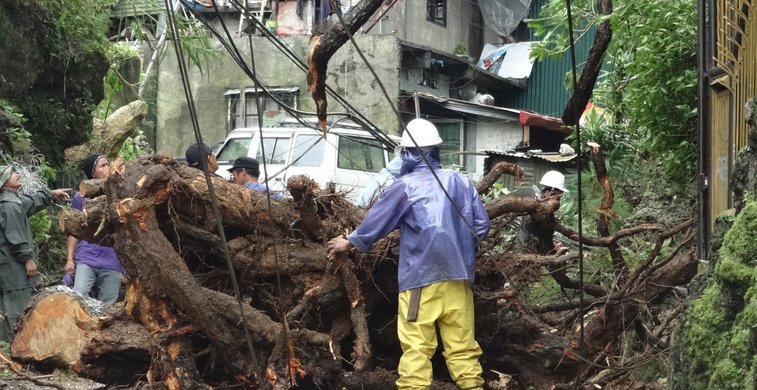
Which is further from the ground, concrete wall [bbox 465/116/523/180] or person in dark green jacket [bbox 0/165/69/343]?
concrete wall [bbox 465/116/523/180]

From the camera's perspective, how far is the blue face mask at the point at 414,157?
21.6 feet

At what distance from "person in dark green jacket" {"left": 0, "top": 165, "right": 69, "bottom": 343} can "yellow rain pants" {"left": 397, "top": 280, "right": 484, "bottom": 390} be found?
3.84m

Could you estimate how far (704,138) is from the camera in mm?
6676

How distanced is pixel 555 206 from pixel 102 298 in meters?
3.90

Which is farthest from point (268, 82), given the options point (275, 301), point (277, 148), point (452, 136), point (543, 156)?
point (275, 301)

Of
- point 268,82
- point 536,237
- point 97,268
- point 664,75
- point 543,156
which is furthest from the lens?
point 268,82

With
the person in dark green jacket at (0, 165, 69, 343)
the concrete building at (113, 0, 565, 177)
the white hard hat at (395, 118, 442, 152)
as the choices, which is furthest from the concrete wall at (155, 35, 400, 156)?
the white hard hat at (395, 118, 442, 152)

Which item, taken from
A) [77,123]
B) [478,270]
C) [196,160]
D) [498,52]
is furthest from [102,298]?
[498,52]

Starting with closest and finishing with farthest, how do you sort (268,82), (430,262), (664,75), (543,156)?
(430,262)
(664,75)
(543,156)
(268,82)

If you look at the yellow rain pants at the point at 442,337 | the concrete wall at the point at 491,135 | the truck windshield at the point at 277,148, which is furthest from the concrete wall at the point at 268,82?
the yellow rain pants at the point at 442,337

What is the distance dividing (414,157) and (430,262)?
28.9 inches

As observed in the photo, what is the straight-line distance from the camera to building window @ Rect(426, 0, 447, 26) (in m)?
22.9

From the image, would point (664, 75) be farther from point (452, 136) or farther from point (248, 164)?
point (452, 136)

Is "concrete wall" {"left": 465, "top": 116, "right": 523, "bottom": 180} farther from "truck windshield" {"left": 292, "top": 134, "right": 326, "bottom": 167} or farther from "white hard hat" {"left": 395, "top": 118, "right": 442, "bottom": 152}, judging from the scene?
"white hard hat" {"left": 395, "top": 118, "right": 442, "bottom": 152}
